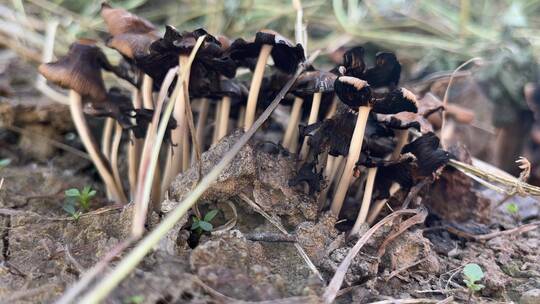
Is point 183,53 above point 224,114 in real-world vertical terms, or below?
above

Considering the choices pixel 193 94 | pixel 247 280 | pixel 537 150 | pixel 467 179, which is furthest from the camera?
pixel 537 150

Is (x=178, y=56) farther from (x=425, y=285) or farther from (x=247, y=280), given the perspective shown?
(x=425, y=285)

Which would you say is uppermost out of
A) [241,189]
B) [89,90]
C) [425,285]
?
[89,90]

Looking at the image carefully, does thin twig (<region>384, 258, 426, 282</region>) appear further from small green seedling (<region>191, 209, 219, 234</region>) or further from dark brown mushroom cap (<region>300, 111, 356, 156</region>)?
small green seedling (<region>191, 209, 219, 234</region>)

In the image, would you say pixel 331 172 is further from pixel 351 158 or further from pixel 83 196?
pixel 83 196

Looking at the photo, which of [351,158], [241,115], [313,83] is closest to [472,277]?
[351,158]

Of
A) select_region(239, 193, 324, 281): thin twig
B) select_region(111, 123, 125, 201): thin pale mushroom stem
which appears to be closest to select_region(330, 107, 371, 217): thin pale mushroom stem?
select_region(239, 193, 324, 281): thin twig

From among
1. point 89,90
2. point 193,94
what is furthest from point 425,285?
point 89,90
